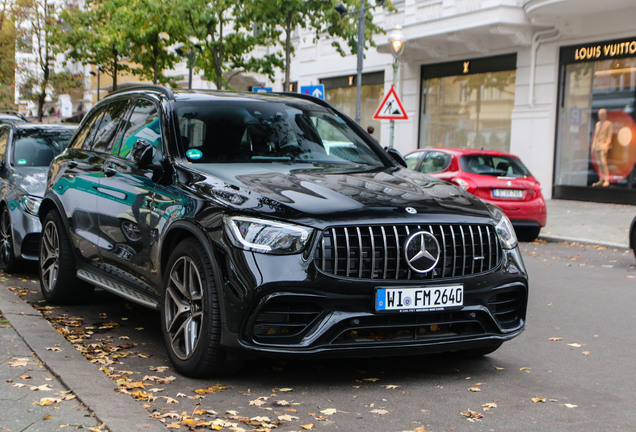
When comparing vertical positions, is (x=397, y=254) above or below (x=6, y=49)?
below

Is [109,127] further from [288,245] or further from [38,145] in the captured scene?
[38,145]

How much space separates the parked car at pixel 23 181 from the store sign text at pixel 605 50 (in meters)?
14.2

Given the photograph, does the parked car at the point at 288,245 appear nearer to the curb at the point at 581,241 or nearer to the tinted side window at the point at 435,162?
the curb at the point at 581,241

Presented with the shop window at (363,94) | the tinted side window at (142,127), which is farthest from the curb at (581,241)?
the shop window at (363,94)

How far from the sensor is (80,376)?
16.0ft

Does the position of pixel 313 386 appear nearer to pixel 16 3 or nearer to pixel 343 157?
pixel 343 157

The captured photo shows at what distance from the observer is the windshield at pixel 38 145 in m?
10.1

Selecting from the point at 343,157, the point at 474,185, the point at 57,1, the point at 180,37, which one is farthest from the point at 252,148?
the point at 57,1

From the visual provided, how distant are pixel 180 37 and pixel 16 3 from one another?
12935mm

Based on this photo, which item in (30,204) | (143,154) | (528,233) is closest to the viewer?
(143,154)

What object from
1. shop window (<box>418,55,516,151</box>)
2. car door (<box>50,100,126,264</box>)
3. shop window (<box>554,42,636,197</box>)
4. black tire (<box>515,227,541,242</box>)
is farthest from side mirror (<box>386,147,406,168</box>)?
shop window (<box>418,55,516,151</box>)

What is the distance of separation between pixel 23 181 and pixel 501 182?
26.3 ft

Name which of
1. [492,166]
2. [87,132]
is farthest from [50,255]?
[492,166]

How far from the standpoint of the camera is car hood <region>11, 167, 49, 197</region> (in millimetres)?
9172
